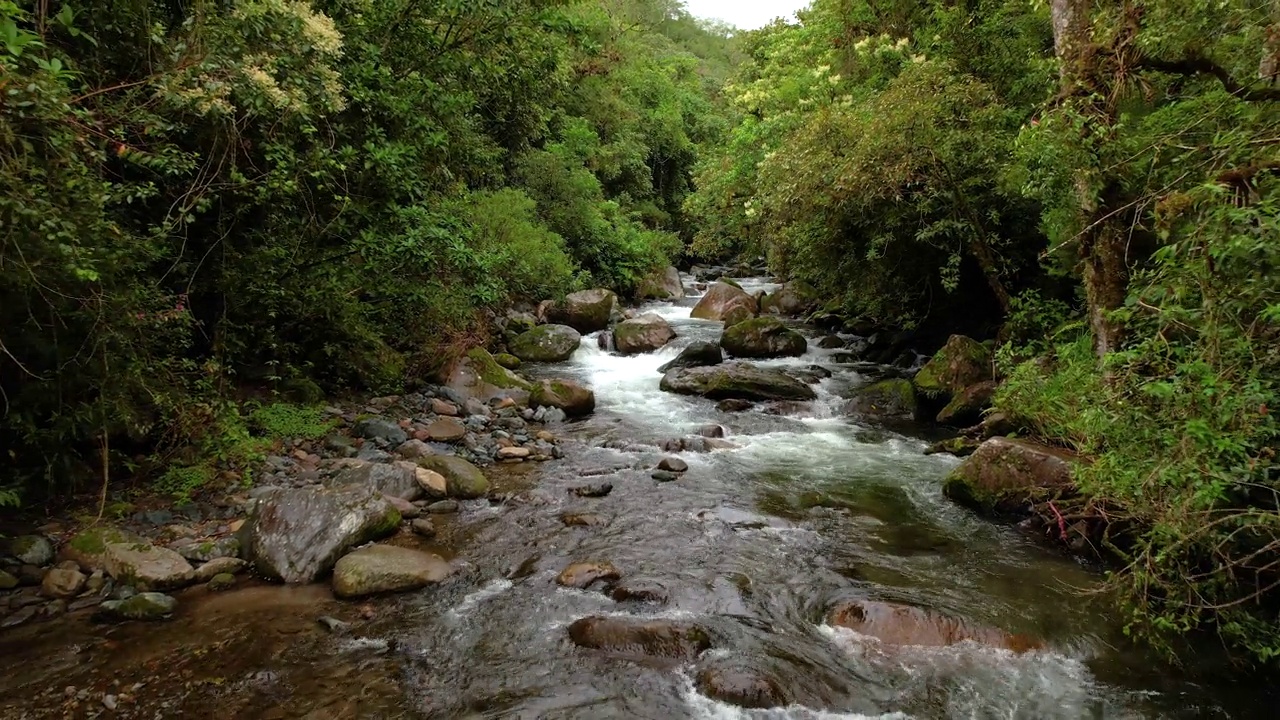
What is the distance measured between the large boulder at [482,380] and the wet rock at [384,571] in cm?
550

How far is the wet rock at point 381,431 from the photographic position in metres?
8.79

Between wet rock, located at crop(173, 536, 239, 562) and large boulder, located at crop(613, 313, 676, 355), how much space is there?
10992 millimetres

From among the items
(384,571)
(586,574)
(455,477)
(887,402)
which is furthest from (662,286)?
(384,571)

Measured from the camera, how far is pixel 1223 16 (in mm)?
5586

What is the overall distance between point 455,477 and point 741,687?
4511 mm

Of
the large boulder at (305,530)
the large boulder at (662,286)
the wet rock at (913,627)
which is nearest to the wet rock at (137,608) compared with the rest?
the large boulder at (305,530)

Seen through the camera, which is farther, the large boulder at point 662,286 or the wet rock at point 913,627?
the large boulder at point 662,286

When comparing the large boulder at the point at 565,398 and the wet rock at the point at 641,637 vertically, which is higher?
the large boulder at the point at 565,398

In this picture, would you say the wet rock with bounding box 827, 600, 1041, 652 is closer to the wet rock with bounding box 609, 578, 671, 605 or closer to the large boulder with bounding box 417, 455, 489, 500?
the wet rock with bounding box 609, 578, 671, 605

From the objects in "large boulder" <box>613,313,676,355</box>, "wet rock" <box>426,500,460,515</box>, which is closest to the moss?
"large boulder" <box>613,313,676,355</box>

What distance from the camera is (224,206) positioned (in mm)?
7098

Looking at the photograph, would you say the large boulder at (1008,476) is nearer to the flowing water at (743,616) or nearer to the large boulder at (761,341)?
the flowing water at (743,616)

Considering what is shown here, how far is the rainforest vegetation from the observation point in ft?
12.5

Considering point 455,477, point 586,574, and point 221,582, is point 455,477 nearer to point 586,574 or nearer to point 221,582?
point 586,574
